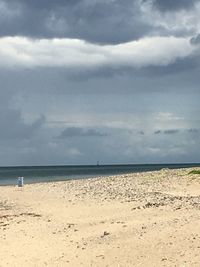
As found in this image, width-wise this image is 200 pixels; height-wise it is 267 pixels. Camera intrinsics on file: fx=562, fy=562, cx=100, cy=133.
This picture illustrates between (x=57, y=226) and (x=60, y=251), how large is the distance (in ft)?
16.2

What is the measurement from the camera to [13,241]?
20703 mm

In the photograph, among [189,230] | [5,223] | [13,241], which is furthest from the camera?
[5,223]

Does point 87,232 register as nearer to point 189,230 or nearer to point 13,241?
point 13,241

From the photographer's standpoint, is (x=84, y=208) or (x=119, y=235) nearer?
(x=119, y=235)

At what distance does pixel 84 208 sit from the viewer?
2869 centimetres

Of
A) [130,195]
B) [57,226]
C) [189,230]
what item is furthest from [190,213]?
[130,195]

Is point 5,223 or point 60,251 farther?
point 5,223

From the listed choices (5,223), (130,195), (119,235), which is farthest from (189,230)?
(130,195)

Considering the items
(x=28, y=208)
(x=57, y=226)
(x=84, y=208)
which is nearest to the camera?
(x=57, y=226)

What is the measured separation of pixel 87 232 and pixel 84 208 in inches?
308

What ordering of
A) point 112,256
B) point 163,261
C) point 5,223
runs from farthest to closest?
point 5,223, point 112,256, point 163,261

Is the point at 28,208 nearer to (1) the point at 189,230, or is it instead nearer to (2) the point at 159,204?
(2) the point at 159,204

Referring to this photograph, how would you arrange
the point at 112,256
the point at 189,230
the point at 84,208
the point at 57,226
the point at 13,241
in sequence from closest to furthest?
the point at 112,256
the point at 189,230
the point at 13,241
the point at 57,226
the point at 84,208

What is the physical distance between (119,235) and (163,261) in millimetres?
3629
